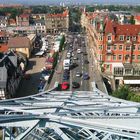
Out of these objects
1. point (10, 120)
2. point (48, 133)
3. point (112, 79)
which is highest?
point (10, 120)

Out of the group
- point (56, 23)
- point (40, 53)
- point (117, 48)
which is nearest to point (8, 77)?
point (117, 48)

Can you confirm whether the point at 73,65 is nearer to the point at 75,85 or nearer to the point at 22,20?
the point at 75,85

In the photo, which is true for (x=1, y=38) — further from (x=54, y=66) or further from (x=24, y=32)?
(x=54, y=66)

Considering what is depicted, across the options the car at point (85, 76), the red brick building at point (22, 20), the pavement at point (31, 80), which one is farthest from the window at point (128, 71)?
the red brick building at point (22, 20)

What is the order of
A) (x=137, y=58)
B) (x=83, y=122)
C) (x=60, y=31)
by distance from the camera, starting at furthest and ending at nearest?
(x=60, y=31)
(x=137, y=58)
(x=83, y=122)

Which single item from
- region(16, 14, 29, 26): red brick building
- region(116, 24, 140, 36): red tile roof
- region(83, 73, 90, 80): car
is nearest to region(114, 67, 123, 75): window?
region(83, 73, 90, 80): car

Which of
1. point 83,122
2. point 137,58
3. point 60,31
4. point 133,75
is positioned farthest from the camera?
point 60,31

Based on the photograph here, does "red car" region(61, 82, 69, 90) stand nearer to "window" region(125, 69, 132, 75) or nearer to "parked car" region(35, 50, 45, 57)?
"window" region(125, 69, 132, 75)

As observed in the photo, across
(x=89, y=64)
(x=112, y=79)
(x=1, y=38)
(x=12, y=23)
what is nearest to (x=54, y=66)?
(x=89, y=64)

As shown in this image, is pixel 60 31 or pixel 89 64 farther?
pixel 60 31

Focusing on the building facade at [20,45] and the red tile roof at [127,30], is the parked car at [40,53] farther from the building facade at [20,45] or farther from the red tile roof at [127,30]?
the red tile roof at [127,30]

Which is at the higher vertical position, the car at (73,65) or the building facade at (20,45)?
the building facade at (20,45)
